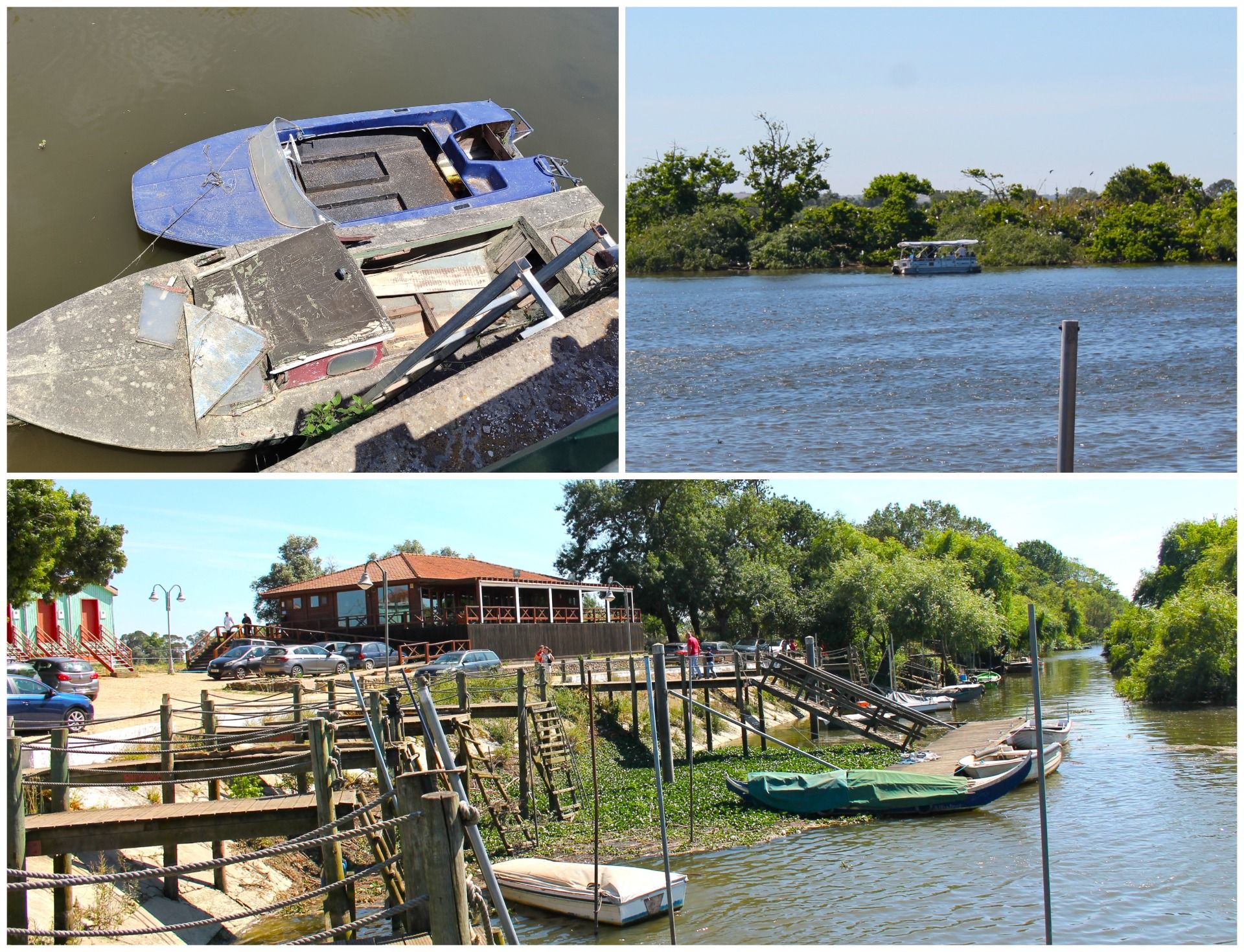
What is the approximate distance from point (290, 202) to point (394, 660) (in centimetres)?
1398

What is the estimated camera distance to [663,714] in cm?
1798

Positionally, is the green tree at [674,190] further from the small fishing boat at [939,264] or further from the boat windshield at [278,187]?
the boat windshield at [278,187]

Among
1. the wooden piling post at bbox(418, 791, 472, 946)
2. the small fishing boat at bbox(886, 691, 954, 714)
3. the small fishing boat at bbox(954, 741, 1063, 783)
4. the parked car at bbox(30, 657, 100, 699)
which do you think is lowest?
the small fishing boat at bbox(886, 691, 954, 714)

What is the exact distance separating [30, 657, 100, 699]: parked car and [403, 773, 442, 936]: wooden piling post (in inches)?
493

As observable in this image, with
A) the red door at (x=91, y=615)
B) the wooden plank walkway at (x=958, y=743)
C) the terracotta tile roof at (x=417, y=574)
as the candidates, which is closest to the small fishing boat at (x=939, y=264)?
→ the terracotta tile roof at (x=417, y=574)

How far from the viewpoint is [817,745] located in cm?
2244

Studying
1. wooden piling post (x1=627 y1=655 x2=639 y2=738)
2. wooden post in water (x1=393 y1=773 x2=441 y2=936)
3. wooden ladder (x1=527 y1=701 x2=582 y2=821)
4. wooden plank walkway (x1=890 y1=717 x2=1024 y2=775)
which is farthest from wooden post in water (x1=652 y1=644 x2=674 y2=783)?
wooden post in water (x1=393 y1=773 x2=441 y2=936)

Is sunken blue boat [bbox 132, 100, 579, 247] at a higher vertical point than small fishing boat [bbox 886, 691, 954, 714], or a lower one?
higher

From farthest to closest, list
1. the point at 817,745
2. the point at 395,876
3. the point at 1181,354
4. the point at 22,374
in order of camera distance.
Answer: the point at 1181,354 → the point at 817,745 → the point at 22,374 → the point at 395,876

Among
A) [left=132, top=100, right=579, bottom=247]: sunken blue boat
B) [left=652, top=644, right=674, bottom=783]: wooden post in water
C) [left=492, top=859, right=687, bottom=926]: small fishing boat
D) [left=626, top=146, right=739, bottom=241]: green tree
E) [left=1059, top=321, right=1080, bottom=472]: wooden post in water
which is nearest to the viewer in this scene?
[left=1059, top=321, right=1080, bottom=472]: wooden post in water

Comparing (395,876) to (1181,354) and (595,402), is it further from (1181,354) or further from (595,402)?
(1181,354)

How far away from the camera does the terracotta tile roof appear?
29656mm

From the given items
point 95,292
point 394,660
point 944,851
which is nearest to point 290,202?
point 95,292

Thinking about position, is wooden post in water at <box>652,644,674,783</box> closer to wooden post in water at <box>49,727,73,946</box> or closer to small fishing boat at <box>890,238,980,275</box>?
wooden post in water at <box>49,727,73,946</box>
